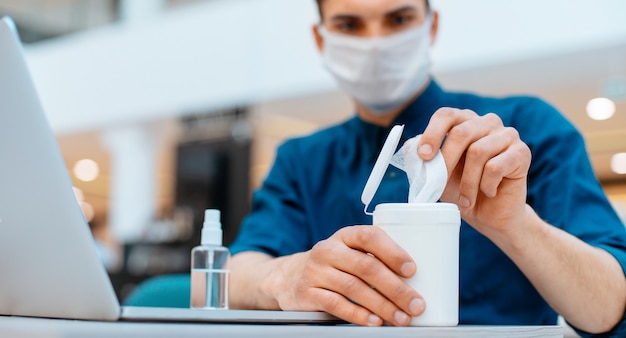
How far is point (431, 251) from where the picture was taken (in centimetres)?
58

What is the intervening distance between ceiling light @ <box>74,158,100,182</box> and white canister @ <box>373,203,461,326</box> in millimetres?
8894

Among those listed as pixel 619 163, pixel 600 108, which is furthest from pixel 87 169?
pixel 600 108

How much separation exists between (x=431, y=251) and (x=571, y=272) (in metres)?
0.28

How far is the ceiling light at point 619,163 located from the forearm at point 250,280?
657 cm

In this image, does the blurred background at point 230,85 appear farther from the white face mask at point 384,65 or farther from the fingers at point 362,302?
the fingers at point 362,302

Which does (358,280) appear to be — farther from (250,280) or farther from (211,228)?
(250,280)

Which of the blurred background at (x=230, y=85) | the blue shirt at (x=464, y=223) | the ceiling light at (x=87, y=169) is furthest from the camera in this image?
the ceiling light at (x=87, y=169)

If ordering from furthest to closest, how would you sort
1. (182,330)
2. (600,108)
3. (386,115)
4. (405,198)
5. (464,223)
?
(600,108) < (386,115) < (464,223) < (405,198) < (182,330)

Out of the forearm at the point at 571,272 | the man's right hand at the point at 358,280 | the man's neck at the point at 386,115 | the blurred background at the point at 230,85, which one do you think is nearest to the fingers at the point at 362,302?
the man's right hand at the point at 358,280

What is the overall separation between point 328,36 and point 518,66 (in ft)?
12.4

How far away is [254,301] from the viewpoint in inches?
34.6

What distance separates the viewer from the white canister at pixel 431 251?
580mm

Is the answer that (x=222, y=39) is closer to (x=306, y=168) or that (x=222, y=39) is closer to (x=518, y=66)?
(x=518, y=66)

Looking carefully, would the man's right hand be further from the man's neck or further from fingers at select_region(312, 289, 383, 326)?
the man's neck
